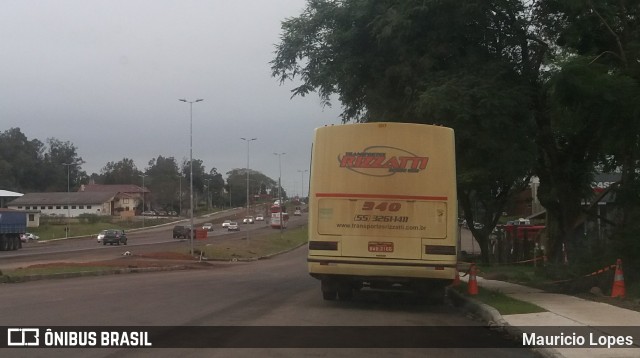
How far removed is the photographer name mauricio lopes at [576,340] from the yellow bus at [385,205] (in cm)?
391

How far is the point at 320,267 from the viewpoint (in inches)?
609

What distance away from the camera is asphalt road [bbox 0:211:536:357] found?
1037 centimetres

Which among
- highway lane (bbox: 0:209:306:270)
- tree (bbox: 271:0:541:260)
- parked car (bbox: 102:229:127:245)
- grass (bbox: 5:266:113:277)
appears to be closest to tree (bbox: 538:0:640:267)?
tree (bbox: 271:0:541:260)

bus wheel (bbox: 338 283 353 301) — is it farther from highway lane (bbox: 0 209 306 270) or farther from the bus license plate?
highway lane (bbox: 0 209 306 270)

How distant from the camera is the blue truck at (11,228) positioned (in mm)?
57231

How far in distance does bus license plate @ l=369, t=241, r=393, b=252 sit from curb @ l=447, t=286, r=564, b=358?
2.24 meters

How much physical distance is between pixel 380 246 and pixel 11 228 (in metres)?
49.9

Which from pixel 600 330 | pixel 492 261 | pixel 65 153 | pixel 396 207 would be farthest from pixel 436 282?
pixel 65 153

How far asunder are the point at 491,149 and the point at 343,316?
269 inches

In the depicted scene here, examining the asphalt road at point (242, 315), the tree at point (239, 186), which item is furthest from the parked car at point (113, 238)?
the tree at point (239, 186)

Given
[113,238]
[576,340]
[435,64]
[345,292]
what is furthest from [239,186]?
[576,340]

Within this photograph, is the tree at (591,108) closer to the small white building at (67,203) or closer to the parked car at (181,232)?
the parked car at (181,232)

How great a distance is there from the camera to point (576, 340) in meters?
10.8

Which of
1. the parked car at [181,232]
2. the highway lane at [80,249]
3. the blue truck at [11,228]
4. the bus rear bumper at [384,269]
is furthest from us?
the parked car at [181,232]
